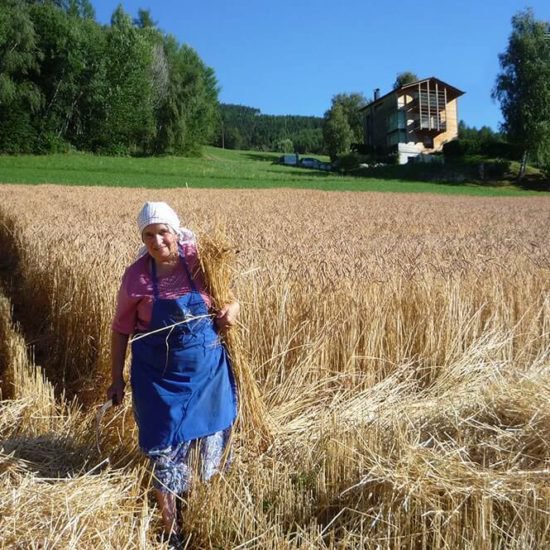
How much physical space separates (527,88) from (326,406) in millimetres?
45981

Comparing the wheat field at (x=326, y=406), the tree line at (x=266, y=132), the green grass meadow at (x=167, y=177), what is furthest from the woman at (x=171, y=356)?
the tree line at (x=266, y=132)

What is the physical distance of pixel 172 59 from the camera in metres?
72.8

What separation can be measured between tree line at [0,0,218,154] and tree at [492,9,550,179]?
3235 cm

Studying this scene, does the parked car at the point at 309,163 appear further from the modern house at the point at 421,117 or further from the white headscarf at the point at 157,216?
the white headscarf at the point at 157,216

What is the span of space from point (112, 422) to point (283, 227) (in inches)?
278

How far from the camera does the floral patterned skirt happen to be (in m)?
2.72

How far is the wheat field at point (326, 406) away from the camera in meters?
2.41

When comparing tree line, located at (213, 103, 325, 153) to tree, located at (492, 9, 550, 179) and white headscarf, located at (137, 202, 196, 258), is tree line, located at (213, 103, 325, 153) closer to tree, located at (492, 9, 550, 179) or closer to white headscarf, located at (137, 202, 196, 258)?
tree, located at (492, 9, 550, 179)

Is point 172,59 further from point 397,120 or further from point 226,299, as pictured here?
point 226,299

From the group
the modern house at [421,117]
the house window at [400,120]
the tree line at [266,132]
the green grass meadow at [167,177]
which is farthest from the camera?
the tree line at [266,132]

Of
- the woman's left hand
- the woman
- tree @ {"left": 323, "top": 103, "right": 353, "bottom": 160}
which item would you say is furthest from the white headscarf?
tree @ {"left": 323, "top": 103, "right": 353, "bottom": 160}

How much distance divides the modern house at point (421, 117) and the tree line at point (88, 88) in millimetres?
21591

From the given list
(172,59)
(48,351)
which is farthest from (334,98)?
(48,351)

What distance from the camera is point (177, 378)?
2.69m
